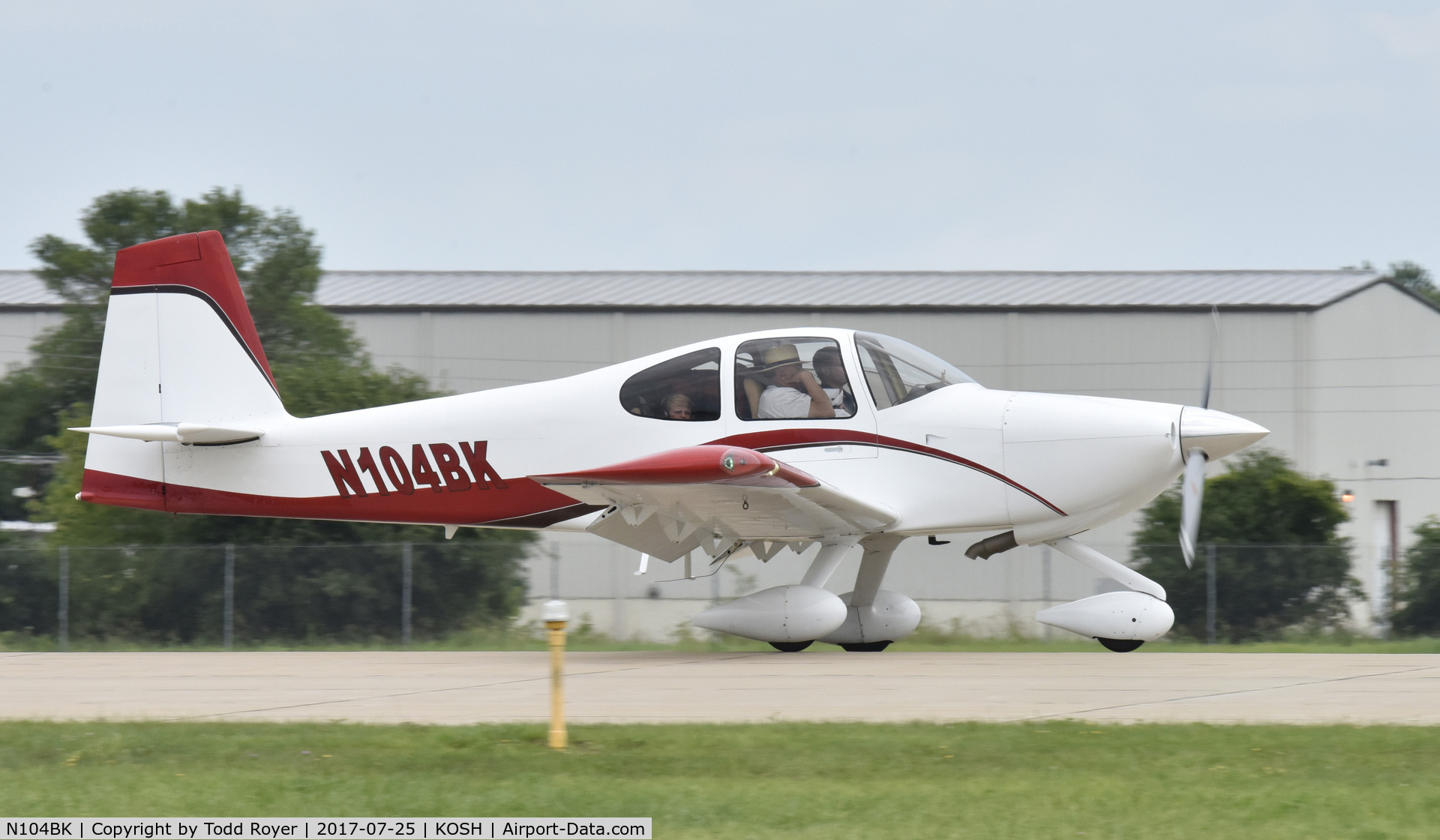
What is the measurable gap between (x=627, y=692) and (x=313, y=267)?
959 inches

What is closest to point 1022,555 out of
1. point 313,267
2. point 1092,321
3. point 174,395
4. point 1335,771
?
point 1092,321

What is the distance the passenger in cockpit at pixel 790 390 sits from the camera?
1141cm

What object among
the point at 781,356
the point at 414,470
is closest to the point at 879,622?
the point at 781,356

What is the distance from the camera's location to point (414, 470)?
12.5m

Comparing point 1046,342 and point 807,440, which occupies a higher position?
point 1046,342

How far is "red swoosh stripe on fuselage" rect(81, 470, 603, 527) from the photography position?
12.3 meters

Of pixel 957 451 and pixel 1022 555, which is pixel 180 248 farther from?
pixel 1022 555

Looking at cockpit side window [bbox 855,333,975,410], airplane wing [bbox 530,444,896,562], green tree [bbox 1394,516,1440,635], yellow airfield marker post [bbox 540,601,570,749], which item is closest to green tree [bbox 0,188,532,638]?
airplane wing [bbox 530,444,896,562]

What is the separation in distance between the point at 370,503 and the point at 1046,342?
70.4 ft

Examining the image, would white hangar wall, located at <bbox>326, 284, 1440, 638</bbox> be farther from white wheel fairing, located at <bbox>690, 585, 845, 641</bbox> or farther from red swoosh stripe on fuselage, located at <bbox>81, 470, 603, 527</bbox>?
white wheel fairing, located at <bbox>690, 585, 845, 641</bbox>

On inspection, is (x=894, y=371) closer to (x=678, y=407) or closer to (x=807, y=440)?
(x=807, y=440)

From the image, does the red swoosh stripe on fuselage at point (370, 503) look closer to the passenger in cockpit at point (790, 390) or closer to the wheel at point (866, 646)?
the passenger in cockpit at point (790, 390)

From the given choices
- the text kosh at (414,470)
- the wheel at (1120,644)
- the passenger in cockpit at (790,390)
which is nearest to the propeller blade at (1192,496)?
the wheel at (1120,644)

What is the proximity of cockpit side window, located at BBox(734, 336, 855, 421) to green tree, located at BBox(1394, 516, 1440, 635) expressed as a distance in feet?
33.3
